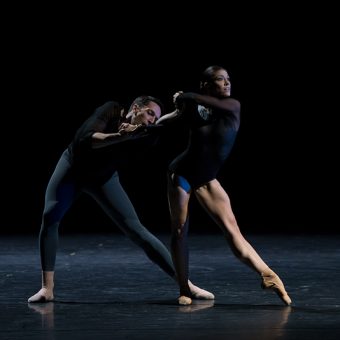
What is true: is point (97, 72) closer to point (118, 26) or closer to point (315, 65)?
point (118, 26)

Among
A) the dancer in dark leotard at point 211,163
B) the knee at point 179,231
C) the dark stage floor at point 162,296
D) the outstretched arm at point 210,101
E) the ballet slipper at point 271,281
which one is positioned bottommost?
the dark stage floor at point 162,296

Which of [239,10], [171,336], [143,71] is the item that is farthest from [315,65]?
[171,336]

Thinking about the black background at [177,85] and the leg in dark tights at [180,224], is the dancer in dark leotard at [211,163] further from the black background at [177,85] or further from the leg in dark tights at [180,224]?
the black background at [177,85]

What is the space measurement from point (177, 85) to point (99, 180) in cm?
501

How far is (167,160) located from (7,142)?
1719mm

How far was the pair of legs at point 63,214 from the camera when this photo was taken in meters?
Result: 5.20

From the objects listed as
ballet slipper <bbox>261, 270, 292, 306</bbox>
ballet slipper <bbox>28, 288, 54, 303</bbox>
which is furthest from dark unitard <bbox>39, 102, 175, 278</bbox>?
ballet slipper <bbox>261, 270, 292, 306</bbox>

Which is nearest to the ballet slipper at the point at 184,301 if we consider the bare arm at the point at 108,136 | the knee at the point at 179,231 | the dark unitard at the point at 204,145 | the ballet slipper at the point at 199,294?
the ballet slipper at the point at 199,294

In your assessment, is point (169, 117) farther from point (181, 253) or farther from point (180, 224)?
point (181, 253)

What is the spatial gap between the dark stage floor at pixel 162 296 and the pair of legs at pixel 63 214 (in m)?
0.13

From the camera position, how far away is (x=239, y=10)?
33.4ft

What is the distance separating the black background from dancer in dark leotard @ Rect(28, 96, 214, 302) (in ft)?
14.2

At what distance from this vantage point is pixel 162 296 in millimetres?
5324

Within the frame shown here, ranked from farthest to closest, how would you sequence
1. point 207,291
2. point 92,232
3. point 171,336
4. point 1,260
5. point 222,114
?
point 92,232
point 1,260
point 207,291
point 222,114
point 171,336
